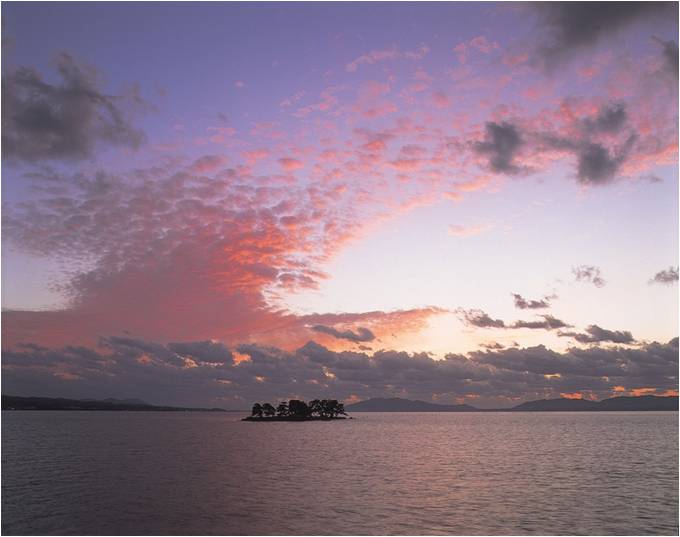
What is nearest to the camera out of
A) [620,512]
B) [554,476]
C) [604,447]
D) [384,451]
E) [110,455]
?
[620,512]

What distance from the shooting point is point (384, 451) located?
13188cm

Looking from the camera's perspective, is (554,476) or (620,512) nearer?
(620,512)

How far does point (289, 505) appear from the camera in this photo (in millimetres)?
61188

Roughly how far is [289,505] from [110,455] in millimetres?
75406

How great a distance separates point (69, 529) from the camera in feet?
168

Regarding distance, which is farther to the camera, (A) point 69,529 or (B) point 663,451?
(B) point 663,451

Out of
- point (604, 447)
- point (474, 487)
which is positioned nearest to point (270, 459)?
point (474, 487)

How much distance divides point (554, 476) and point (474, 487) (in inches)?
785

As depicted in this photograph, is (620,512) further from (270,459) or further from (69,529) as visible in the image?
(270,459)

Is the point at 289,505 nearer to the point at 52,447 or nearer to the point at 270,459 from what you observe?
the point at 270,459

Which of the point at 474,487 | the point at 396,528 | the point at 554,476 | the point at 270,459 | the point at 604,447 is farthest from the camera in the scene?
the point at 604,447

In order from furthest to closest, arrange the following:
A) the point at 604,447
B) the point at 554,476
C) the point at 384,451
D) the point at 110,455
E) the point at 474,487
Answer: the point at 604,447 < the point at 384,451 < the point at 110,455 < the point at 554,476 < the point at 474,487

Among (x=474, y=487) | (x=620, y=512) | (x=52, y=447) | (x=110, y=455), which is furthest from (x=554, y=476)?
(x=52, y=447)

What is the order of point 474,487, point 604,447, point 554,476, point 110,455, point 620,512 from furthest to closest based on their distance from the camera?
point 604,447, point 110,455, point 554,476, point 474,487, point 620,512
